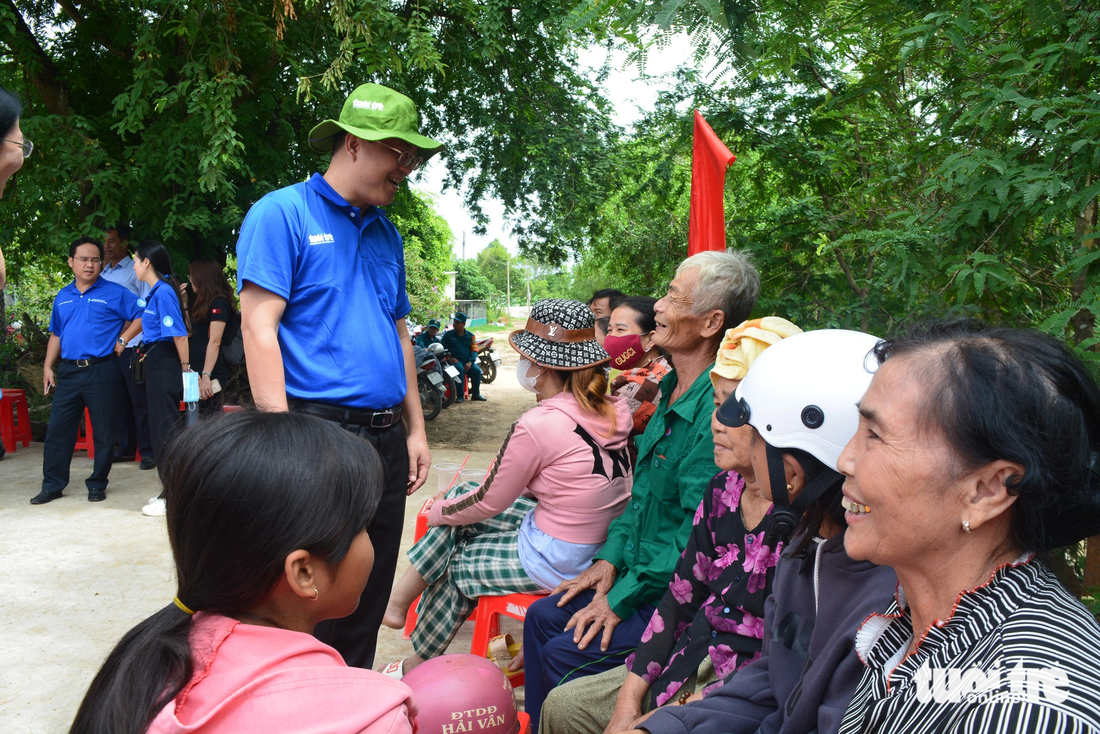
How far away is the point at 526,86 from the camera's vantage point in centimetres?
807

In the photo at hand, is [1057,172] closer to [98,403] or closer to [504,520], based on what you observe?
[504,520]

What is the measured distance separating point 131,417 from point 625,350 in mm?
5015

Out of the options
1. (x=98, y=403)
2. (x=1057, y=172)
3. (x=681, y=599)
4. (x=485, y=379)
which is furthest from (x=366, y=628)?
(x=485, y=379)

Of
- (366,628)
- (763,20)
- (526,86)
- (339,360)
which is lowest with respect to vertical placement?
(366,628)

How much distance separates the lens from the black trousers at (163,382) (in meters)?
5.80

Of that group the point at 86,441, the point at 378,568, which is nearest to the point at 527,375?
the point at 378,568

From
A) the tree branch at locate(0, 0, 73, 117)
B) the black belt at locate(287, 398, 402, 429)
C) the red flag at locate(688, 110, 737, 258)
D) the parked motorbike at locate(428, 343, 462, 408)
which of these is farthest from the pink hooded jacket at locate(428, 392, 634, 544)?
the parked motorbike at locate(428, 343, 462, 408)

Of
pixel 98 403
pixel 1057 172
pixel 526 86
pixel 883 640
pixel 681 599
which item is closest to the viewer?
pixel 883 640

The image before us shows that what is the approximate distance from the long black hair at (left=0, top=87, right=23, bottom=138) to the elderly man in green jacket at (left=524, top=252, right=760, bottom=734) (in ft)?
6.46

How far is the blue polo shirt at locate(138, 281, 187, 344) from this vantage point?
553 centimetres

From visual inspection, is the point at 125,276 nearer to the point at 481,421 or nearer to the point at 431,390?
the point at 431,390

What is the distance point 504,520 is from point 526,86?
6.11 metres

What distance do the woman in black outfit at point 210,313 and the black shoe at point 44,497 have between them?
1.24 metres

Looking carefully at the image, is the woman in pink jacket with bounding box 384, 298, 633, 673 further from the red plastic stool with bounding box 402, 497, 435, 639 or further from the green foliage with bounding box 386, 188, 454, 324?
the green foliage with bounding box 386, 188, 454, 324
